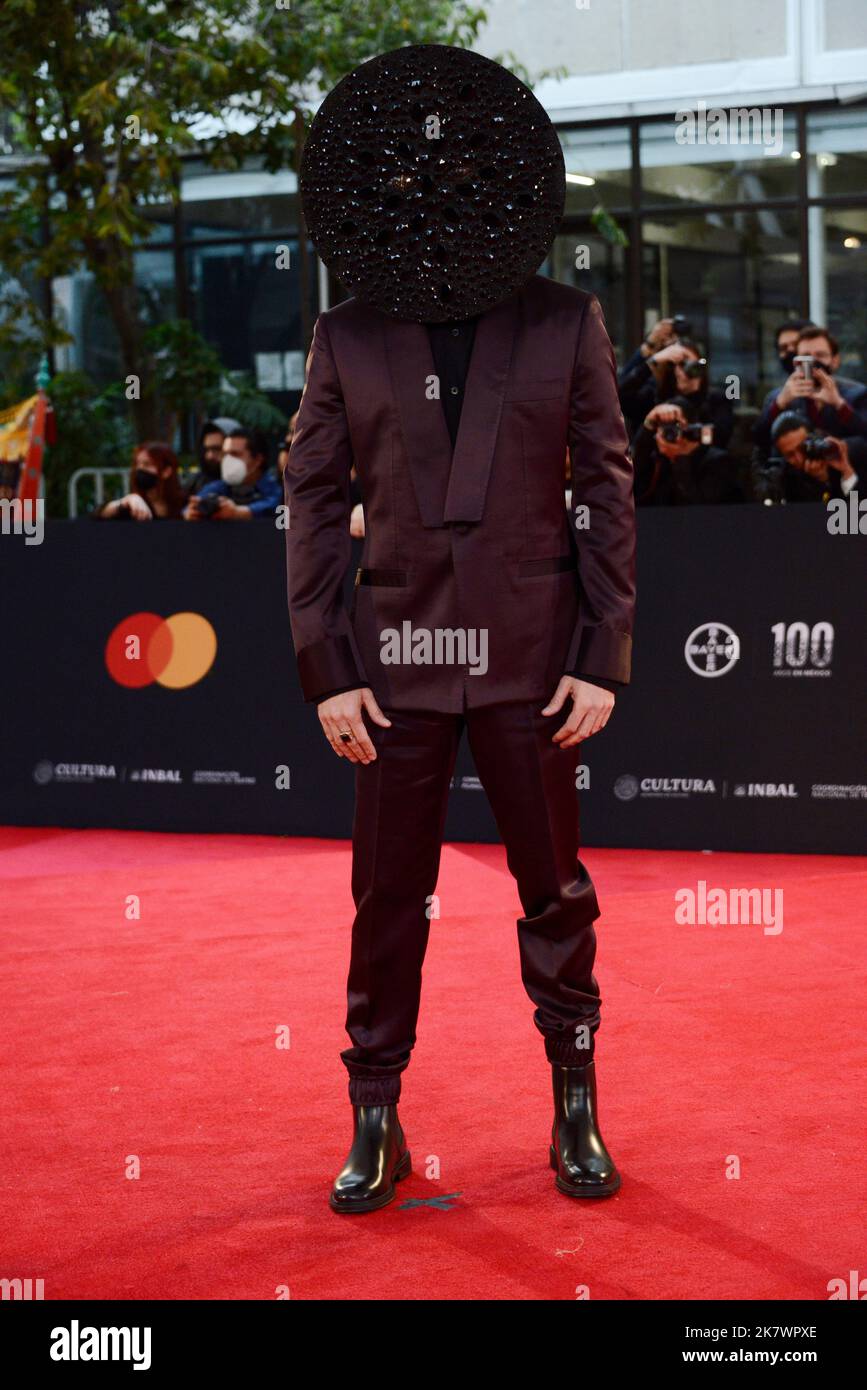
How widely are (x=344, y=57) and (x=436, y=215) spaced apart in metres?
9.81

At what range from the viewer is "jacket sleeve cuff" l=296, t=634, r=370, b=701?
3076 mm

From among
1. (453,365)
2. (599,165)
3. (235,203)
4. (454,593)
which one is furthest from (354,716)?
(235,203)

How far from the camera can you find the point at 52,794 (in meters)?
7.80

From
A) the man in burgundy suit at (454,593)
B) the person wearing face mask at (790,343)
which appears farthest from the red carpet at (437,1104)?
the person wearing face mask at (790,343)

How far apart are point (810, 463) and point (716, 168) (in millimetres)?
7794

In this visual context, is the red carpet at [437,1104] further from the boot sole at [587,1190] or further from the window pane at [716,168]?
the window pane at [716,168]

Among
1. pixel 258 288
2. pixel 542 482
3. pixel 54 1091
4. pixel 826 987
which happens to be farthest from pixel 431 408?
pixel 258 288

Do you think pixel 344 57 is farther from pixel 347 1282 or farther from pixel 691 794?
pixel 347 1282

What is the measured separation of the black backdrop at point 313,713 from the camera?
6637 mm

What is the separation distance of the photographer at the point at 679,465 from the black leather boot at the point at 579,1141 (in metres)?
4.19

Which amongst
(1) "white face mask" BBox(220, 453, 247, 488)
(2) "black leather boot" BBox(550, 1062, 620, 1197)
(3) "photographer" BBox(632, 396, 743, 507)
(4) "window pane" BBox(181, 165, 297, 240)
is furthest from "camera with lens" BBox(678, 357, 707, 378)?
(4) "window pane" BBox(181, 165, 297, 240)

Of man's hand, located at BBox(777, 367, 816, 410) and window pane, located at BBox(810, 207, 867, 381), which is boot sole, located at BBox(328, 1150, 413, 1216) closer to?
man's hand, located at BBox(777, 367, 816, 410)

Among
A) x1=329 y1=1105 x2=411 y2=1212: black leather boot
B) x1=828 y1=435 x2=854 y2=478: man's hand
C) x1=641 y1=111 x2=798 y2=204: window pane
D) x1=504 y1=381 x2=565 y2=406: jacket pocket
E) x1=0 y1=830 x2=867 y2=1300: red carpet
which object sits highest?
x1=641 y1=111 x2=798 y2=204: window pane

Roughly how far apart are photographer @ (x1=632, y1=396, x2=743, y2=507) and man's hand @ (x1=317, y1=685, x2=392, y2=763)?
A: 13.8 ft
